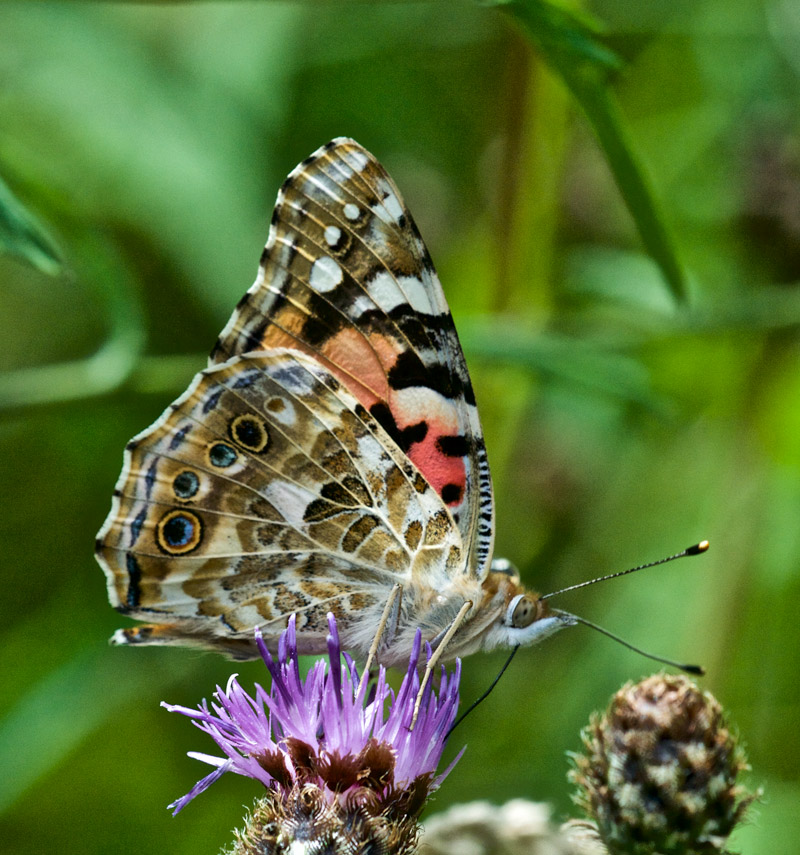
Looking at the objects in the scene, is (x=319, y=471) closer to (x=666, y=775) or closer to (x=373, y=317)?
(x=373, y=317)

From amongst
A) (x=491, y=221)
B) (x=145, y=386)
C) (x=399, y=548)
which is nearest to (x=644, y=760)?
(x=399, y=548)

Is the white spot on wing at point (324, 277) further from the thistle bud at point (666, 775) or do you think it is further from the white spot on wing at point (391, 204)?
the thistle bud at point (666, 775)

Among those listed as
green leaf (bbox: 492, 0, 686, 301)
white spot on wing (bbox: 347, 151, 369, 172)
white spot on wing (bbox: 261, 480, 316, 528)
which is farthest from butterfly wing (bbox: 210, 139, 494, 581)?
green leaf (bbox: 492, 0, 686, 301)

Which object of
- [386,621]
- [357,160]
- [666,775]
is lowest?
[666,775]

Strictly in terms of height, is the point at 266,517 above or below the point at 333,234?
below

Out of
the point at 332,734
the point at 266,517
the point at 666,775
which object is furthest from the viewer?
the point at 266,517

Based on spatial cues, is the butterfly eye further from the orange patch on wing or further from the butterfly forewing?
the orange patch on wing

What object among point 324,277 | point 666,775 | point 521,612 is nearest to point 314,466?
point 324,277

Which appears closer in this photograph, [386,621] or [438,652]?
[438,652]
